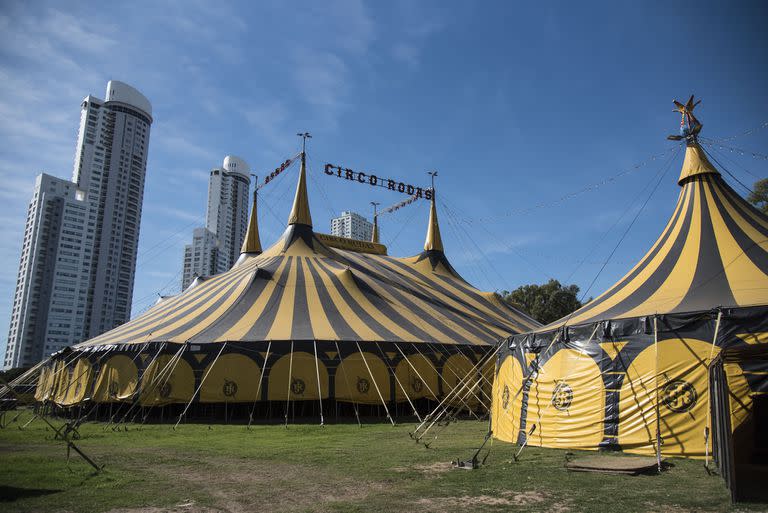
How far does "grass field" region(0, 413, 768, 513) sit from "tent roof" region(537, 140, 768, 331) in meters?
2.11

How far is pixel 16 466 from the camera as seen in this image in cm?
524

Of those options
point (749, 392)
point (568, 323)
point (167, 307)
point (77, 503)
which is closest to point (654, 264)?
point (568, 323)

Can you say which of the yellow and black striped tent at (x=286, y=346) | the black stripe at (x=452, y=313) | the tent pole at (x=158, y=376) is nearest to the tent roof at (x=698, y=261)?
the yellow and black striped tent at (x=286, y=346)

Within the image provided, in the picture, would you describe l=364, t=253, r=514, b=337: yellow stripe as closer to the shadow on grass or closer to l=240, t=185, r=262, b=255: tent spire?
l=240, t=185, r=262, b=255: tent spire

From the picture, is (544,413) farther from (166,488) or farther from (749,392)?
Result: (166,488)

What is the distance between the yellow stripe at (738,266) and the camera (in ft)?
19.9

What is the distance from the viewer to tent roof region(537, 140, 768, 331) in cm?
641

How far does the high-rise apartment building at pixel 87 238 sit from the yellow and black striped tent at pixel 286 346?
1182 inches

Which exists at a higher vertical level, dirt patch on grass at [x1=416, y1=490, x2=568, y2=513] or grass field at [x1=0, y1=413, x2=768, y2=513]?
dirt patch on grass at [x1=416, y1=490, x2=568, y2=513]

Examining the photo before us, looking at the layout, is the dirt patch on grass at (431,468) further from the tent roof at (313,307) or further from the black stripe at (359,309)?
the black stripe at (359,309)

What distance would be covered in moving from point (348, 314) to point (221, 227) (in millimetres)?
44604

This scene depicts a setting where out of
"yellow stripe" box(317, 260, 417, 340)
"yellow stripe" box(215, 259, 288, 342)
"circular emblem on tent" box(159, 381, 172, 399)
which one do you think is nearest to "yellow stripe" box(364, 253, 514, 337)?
"yellow stripe" box(317, 260, 417, 340)

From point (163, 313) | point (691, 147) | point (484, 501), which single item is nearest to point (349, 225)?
point (163, 313)

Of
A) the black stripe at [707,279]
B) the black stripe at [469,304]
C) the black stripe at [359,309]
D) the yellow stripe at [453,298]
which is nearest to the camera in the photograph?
the black stripe at [707,279]
